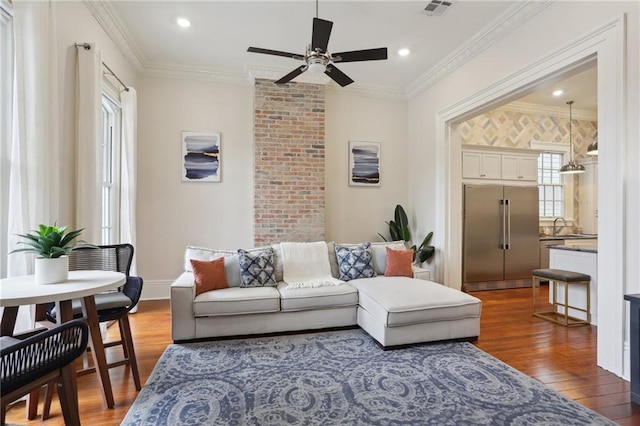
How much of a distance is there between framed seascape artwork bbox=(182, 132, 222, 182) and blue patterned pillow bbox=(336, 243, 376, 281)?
2.33 m

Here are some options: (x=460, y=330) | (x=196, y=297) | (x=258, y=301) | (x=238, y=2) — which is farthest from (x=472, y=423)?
(x=238, y=2)

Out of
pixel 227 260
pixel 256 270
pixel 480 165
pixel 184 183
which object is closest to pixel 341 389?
pixel 256 270

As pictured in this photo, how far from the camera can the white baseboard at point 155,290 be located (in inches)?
187

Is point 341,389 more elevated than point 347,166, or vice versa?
point 347,166

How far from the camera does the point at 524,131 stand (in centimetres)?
620

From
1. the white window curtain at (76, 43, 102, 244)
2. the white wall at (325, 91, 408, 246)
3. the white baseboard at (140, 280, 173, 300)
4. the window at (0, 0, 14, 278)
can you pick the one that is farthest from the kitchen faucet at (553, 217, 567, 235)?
the window at (0, 0, 14, 278)

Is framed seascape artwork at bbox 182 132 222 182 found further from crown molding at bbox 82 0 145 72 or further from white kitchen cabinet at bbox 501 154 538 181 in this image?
white kitchen cabinet at bbox 501 154 538 181

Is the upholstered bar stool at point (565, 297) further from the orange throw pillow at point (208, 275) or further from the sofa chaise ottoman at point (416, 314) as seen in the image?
the orange throw pillow at point (208, 275)

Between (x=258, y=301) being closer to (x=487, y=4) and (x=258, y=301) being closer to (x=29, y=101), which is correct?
(x=29, y=101)

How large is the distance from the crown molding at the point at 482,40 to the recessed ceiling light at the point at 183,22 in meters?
3.25

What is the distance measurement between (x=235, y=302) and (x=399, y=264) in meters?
1.94

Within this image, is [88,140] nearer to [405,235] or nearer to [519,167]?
[405,235]

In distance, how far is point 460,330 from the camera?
3.14 meters

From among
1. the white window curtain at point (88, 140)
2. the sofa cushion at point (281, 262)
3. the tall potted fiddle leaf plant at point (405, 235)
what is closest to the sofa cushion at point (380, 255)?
the sofa cushion at point (281, 262)
